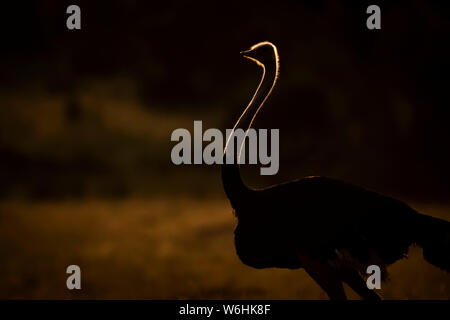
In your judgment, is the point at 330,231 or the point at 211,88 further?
the point at 211,88

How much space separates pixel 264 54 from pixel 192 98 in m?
14.1

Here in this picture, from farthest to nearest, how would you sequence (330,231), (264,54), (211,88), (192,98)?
(192,98)
(211,88)
(264,54)
(330,231)

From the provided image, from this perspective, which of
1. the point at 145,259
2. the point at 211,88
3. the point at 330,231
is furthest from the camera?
the point at 211,88

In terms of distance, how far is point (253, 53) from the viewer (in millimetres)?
4836

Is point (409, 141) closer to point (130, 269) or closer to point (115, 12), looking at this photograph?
point (115, 12)

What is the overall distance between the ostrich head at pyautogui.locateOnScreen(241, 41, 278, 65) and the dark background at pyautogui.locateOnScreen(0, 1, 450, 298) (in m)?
4.18

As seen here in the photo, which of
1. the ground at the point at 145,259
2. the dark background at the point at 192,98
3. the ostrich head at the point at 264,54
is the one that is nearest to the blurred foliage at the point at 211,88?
the dark background at the point at 192,98

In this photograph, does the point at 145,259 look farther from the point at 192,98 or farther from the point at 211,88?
the point at 192,98

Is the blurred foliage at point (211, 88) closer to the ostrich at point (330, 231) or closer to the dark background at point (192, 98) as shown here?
the dark background at point (192, 98)

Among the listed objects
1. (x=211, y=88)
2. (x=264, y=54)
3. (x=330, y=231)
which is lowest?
(x=330, y=231)

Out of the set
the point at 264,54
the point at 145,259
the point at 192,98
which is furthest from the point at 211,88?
the point at 264,54

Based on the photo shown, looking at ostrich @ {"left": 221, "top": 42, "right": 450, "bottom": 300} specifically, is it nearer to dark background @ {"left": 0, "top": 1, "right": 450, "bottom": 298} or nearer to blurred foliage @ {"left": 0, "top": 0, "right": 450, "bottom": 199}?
dark background @ {"left": 0, "top": 1, "right": 450, "bottom": 298}

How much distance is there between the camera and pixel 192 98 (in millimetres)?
18719

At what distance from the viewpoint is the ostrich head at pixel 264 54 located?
472 cm
